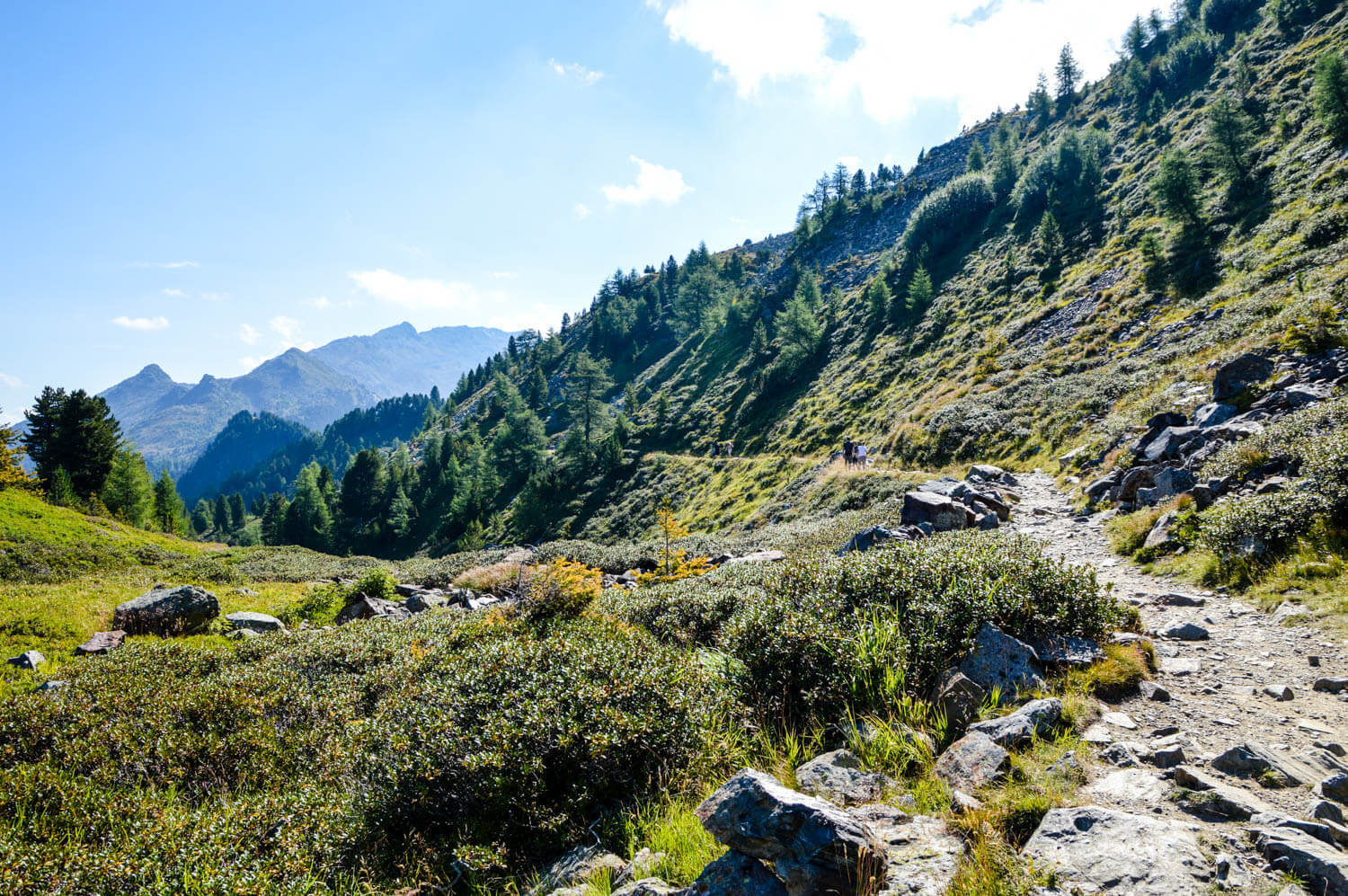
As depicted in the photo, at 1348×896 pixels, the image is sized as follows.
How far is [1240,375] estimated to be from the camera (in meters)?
15.1

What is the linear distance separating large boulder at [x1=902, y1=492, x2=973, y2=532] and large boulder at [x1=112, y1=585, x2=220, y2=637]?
68.3 ft

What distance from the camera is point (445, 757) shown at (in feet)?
18.1

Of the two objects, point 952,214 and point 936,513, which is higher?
point 952,214

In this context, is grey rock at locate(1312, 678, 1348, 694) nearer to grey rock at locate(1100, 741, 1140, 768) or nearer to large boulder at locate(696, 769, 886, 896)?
grey rock at locate(1100, 741, 1140, 768)

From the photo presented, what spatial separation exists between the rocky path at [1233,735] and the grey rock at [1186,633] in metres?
0.01

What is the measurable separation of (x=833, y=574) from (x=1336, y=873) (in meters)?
5.82

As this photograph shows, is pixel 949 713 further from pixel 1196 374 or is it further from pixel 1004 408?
pixel 1004 408

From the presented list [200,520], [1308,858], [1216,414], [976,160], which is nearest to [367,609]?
[1308,858]

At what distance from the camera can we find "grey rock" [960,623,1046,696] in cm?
575

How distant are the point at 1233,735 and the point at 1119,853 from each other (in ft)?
8.48

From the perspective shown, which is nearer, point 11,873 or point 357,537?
point 11,873

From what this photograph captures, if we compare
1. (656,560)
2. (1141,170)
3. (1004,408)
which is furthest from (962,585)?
(1141,170)

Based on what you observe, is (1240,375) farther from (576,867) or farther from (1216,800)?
(576,867)

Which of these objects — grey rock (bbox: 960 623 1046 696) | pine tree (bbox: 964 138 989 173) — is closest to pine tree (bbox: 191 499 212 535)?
grey rock (bbox: 960 623 1046 696)
